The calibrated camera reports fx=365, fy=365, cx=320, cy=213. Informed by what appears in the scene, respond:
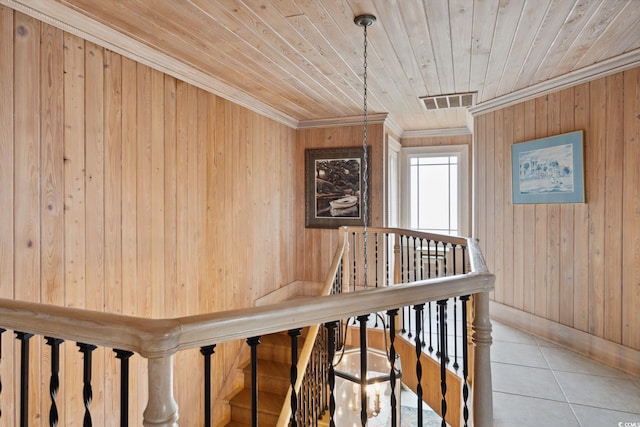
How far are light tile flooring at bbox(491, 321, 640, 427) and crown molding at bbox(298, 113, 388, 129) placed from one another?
9.82 ft

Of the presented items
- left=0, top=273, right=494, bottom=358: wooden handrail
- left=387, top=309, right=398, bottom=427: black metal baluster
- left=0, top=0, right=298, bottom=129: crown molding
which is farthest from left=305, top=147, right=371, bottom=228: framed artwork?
left=0, top=273, right=494, bottom=358: wooden handrail

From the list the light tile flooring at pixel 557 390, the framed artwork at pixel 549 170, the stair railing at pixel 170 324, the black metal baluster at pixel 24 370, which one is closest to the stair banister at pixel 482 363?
the stair railing at pixel 170 324

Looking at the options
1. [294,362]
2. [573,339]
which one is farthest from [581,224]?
[294,362]

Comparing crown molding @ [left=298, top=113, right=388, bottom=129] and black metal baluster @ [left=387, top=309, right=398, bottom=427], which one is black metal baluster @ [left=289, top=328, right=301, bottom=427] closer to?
black metal baluster @ [left=387, top=309, right=398, bottom=427]

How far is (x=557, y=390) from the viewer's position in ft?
8.26

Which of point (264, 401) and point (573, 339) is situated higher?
point (573, 339)

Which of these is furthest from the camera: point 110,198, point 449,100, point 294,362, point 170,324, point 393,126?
point 393,126

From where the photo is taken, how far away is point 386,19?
2.30 meters

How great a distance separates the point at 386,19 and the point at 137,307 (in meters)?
2.63

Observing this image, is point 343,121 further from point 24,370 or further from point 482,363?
point 24,370

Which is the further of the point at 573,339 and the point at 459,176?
the point at 459,176

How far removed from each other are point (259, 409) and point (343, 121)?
3594mm

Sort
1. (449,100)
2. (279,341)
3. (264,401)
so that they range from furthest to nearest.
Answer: (279,341) → (449,100) → (264,401)

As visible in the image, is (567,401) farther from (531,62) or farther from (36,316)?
(36,316)
